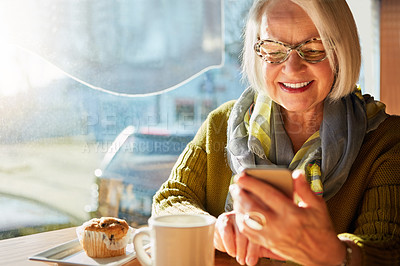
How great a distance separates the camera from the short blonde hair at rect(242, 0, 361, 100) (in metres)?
1.17

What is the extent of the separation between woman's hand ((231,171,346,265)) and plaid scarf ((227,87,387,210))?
45 cm

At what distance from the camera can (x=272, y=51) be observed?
123 centimetres

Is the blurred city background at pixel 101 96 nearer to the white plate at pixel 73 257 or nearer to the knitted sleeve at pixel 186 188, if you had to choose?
the knitted sleeve at pixel 186 188

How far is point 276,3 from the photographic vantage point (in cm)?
124

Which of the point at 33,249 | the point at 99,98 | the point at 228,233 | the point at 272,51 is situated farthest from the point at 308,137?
the point at 99,98

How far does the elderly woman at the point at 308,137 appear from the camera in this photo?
41.8 inches

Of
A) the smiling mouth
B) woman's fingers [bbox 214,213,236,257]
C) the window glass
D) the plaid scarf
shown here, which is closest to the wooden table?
woman's fingers [bbox 214,213,236,257]

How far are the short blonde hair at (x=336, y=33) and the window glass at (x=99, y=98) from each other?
0.92 m

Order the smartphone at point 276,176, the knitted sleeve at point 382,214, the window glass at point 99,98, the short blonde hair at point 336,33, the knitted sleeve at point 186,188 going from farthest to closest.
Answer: the window glass at point 99,98, the knitted sleeve at point 186,188, the short blonde hair at point 336,33, the knitted sleeve at point 382,214, the smartphone at point 276,176

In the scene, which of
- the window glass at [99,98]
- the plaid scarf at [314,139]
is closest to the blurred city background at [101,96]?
the window glass at [99,98]

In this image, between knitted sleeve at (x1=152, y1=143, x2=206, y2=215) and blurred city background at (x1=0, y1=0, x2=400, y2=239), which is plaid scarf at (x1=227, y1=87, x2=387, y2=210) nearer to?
knitted sleeve at (x1=152, y1=143, x2=206, y2=215)

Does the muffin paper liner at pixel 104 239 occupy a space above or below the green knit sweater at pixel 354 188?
below

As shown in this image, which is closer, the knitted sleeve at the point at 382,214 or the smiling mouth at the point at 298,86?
the knitted sleeve at the point at 382,214

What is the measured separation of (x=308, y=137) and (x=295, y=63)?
0.87 ft
